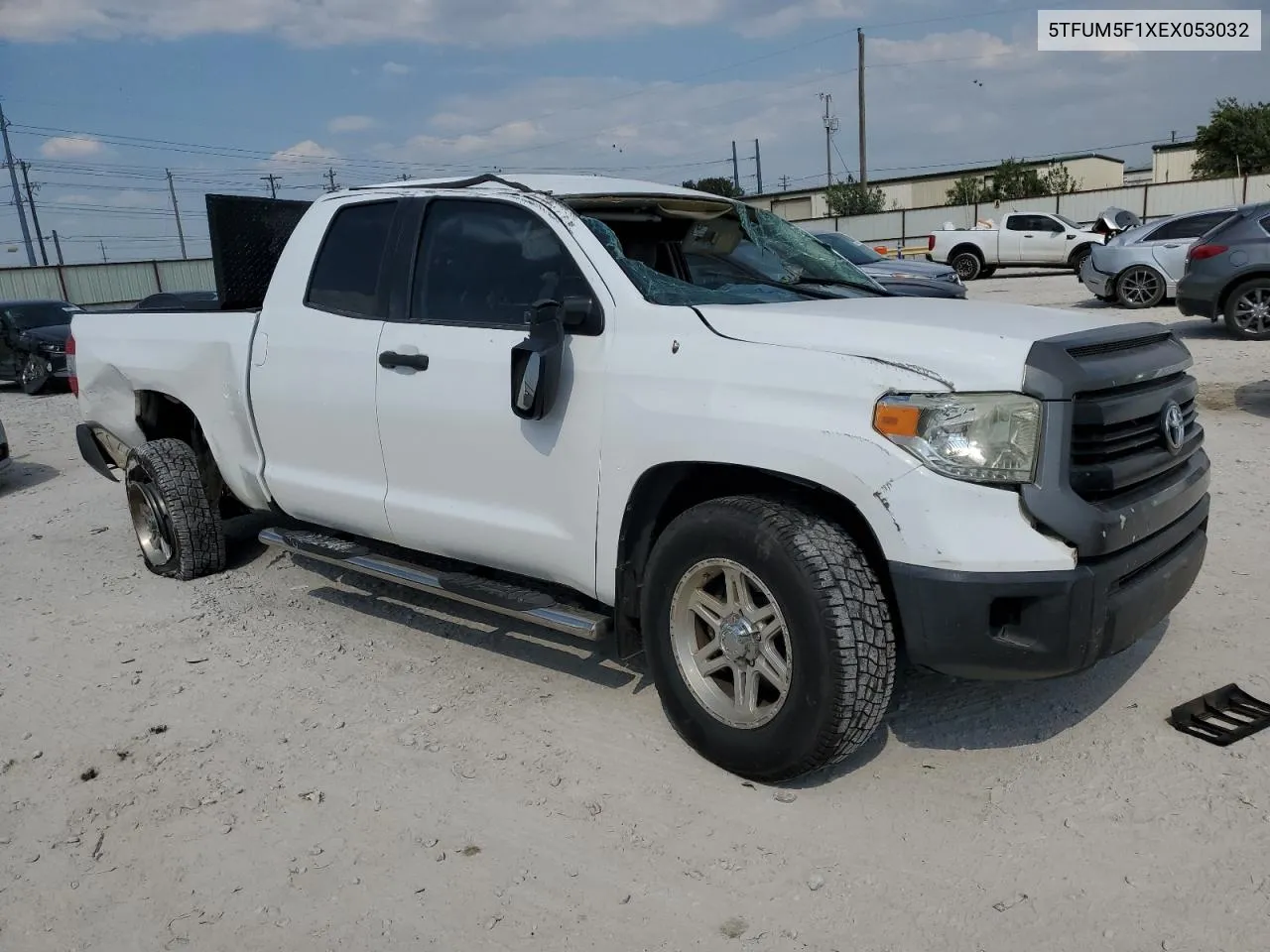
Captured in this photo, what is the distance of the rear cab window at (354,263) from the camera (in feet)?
14.3

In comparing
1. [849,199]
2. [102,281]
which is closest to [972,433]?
[102,281]

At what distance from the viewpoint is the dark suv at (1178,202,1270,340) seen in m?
11.7

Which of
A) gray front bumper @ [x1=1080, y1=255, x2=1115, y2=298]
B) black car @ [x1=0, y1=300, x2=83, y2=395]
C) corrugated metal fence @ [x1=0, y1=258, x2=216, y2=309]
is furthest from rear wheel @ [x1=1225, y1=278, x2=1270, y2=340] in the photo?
corrugated metal fence @ [x1=0, y1=258, x2=216, y2=309]

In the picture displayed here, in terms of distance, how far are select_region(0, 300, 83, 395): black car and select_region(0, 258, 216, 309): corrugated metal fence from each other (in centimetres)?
1259

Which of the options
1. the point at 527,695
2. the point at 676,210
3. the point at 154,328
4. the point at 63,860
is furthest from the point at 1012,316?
the point at 154,328

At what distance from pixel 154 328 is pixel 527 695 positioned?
3046mm

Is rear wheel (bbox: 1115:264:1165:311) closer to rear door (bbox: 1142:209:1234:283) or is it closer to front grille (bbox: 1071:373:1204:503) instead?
rear door (bbox: 1142:209:1234:283)

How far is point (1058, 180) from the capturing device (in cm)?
5709

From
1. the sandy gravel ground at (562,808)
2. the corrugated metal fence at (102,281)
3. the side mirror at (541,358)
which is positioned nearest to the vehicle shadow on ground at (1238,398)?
the sandy gravel ground at (562,808)

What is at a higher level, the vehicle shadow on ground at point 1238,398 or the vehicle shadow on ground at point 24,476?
the vehicle shadow on ground at point 1238,398

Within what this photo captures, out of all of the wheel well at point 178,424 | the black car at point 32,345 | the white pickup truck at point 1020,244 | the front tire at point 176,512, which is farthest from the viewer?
the white pickup truck at point 1020,244

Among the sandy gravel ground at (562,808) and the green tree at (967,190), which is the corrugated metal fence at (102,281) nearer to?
the sandy gravel ground at (562,808)

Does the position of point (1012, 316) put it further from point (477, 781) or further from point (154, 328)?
point (154, 328)

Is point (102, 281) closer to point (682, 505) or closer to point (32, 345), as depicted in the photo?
point (32, 345)
